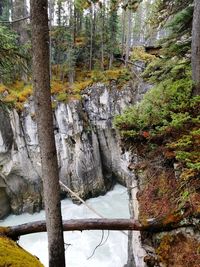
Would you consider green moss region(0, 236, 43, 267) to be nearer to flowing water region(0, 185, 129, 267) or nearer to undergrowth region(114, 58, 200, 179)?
undergrowth region(114, 58, 200, 179)

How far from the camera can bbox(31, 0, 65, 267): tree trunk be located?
13.5 feet

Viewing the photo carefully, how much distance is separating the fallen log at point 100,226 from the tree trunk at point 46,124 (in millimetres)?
552

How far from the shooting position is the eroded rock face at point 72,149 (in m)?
16.1

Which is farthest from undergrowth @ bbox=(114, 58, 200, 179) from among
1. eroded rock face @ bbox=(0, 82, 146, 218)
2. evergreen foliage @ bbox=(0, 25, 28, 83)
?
eroded rock face @ bbox=(0, 82, 146, 218)

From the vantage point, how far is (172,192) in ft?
15.4

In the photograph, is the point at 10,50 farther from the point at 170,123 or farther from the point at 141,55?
the point at 141,55

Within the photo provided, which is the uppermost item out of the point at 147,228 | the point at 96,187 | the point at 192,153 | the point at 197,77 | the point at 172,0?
the point at 172,0

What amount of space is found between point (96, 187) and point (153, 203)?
13186 millimetres

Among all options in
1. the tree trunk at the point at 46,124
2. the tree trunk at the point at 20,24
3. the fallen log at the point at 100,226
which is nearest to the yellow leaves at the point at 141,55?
the tree trunk at the point at 20,24

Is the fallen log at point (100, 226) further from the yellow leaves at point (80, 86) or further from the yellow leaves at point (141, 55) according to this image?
the yellow leaves at point (141, 55)

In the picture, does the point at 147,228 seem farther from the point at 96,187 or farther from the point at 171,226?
the point at 96,187

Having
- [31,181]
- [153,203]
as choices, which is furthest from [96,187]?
[153,203]

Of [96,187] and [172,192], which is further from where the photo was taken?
[96,187]

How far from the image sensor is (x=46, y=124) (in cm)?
443
